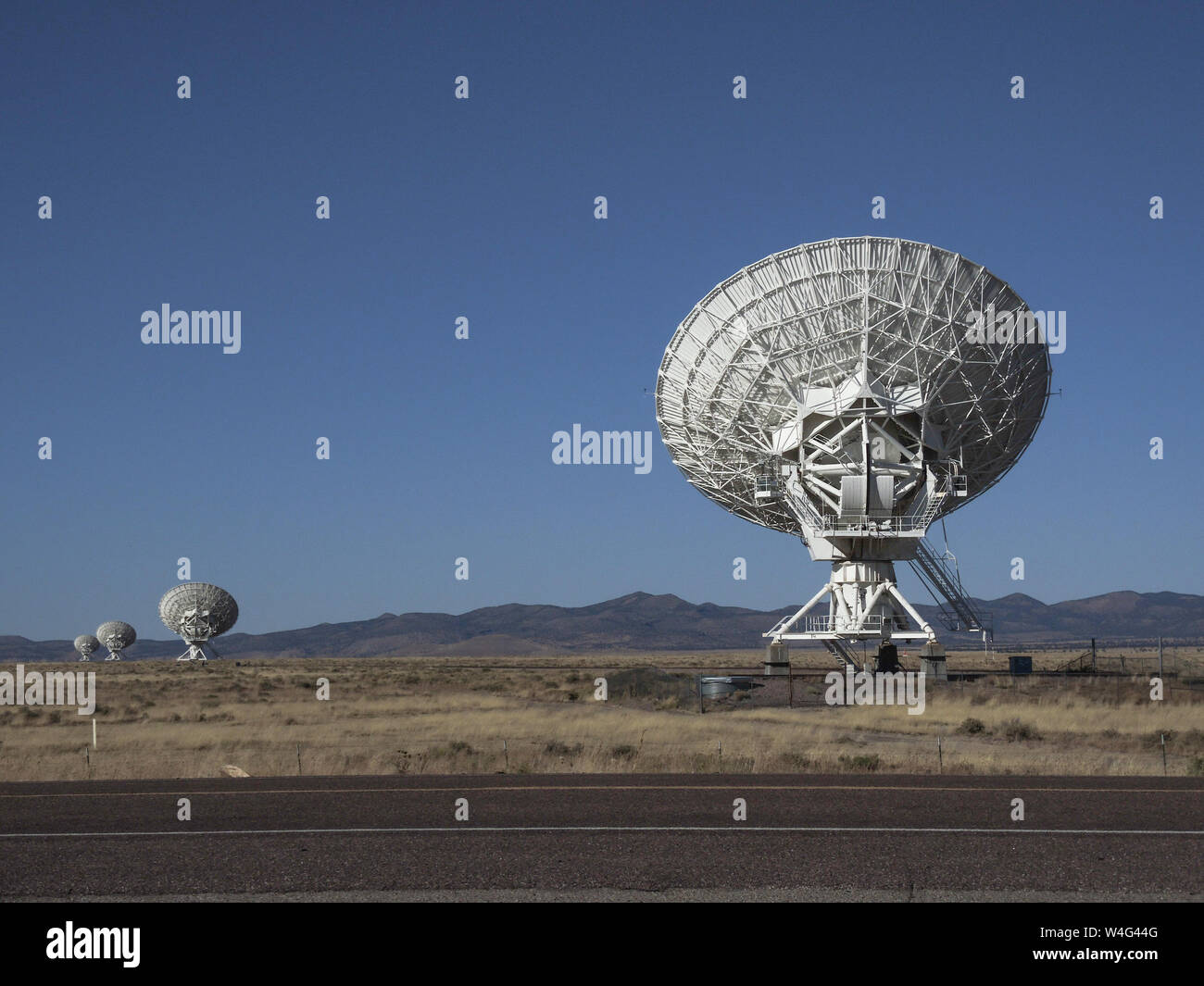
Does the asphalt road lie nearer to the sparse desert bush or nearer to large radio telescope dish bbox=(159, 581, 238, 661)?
the sparse desert bush

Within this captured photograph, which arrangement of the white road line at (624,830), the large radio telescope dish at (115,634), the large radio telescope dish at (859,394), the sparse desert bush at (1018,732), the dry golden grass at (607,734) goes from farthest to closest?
the large radio telescope dish at (115,634)
the large radio telescope dish at (859,394)
the sparse desert bush at (1018,732)
the dry golden grass at (607,734)
the white road line at (624,830)

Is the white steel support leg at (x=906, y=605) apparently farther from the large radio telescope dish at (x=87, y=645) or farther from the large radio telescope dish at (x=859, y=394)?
the large radio telescope dish at (x=87, y=645)

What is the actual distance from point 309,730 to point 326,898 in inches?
785

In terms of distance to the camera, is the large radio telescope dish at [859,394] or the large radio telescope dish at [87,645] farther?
the large radio telescope dish at [87,645]

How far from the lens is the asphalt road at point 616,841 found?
8773mm

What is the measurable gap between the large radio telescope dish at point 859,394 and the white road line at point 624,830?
2830cm

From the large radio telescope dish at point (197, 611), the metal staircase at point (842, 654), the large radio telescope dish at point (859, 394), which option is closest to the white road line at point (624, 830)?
the large radio telescope dish at point (859, 394)

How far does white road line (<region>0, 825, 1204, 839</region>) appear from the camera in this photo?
11.2m

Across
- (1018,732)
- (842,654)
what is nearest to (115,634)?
(842,654)

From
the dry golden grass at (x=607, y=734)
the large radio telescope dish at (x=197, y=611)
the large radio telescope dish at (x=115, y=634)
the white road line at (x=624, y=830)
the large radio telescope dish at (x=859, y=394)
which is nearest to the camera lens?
the white road line at (x=624, y=830)

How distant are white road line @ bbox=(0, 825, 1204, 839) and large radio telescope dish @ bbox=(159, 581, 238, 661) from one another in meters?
85.1

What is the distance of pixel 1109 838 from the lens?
35.3 feet
